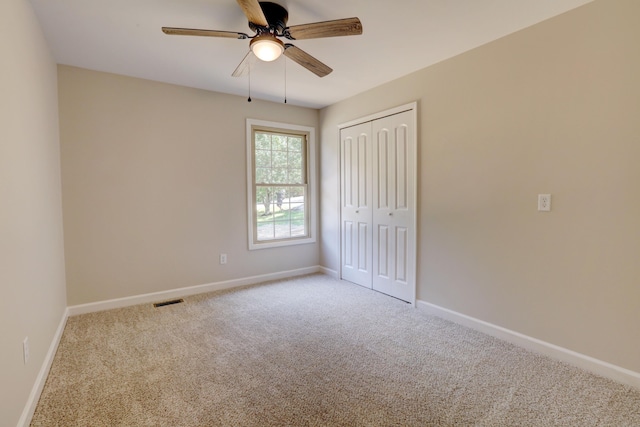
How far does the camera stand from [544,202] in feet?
7.46

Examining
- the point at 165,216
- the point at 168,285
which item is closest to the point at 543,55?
the point at 165,216

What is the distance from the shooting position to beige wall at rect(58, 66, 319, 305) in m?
3.06

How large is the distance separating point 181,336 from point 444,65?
11.3ft

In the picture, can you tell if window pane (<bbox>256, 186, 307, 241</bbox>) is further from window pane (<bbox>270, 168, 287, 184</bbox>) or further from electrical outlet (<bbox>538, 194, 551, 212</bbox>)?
electrical outlet (<bbox>538, 194, 551, 212</bbox>)

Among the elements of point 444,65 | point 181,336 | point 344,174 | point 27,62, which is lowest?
point 181,336

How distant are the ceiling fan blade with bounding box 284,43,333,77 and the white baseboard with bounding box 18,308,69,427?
2622 millimetres

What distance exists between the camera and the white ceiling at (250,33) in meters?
2.08

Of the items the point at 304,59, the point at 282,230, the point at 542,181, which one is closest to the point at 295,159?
the point at 282,230

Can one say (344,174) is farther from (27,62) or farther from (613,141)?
(27,62)

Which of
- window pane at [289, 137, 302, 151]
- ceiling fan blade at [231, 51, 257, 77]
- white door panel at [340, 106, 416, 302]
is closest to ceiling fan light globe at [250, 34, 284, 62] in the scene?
ceiling fan blade at [231, 51, 257, 77]

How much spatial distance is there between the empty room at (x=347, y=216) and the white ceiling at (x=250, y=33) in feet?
0.08

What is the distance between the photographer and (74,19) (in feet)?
7.32

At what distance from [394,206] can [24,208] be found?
309 cm

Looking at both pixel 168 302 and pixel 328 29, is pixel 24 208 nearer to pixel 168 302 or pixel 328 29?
pixel 168 302
